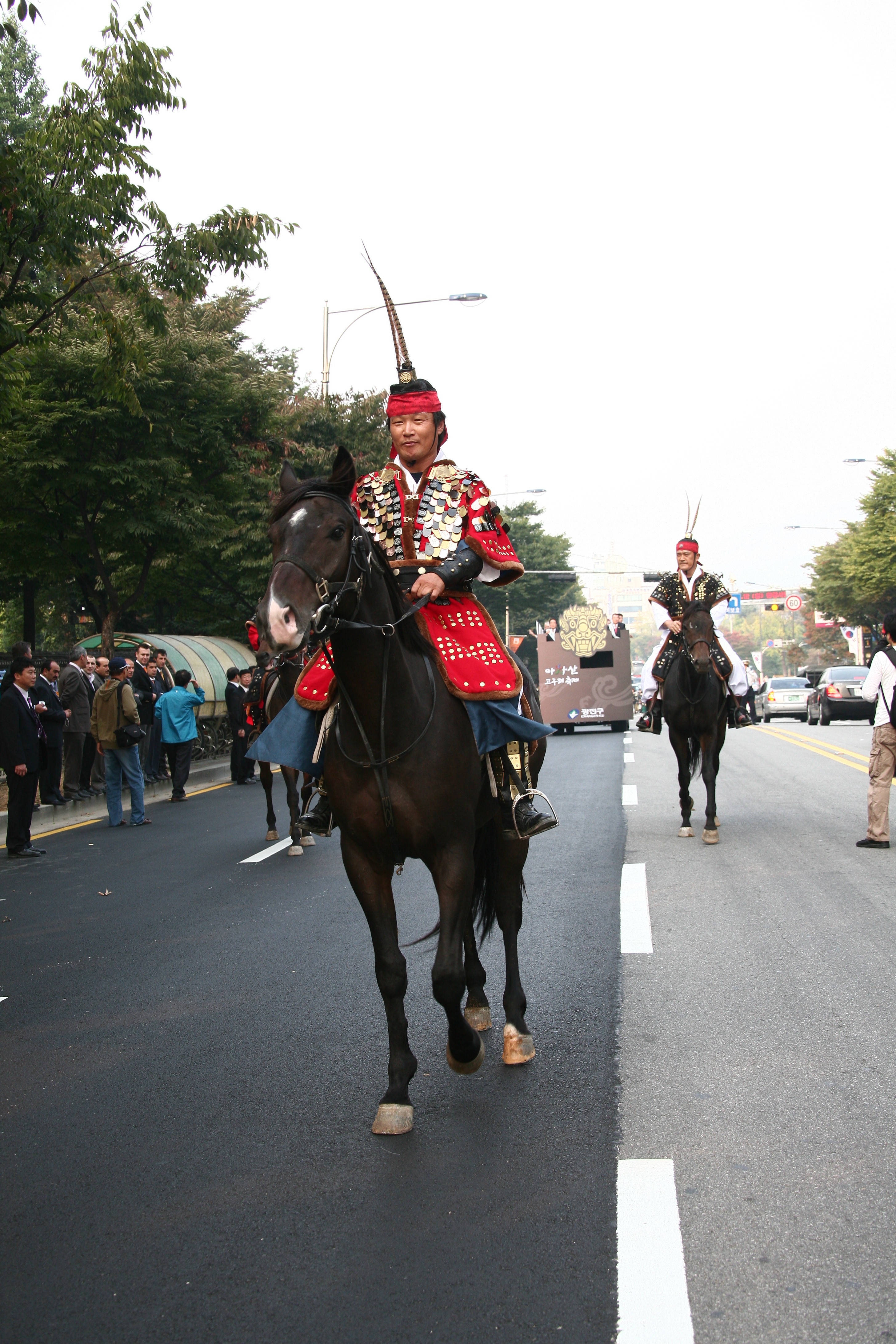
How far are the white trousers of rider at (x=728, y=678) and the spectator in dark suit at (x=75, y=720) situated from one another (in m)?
7.52

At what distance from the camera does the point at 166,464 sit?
2158cm

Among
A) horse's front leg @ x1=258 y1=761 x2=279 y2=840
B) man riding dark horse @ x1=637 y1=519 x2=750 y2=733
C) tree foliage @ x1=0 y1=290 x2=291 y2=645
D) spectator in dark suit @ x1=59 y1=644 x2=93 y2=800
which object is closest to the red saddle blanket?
man riding dark horse @ x1=637 y1=519 x2=750 y2=733

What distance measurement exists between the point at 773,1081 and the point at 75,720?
43.1ft

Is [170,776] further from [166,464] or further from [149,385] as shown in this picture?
[149,385]

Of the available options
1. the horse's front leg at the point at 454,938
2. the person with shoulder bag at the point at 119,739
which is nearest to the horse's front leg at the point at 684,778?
the person with shoulder bag at the point at 119,739

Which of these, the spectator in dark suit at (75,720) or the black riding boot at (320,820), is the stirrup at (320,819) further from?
the spectator in dark suit at (75,720)

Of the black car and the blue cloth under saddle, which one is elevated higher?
the blue cloth under saddle

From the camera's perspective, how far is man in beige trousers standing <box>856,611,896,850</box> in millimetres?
10594

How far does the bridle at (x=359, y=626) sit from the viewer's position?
3.83 m

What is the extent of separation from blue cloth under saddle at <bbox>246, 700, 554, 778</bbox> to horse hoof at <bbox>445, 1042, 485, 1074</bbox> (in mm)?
1180

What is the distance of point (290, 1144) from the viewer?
14.0 ft

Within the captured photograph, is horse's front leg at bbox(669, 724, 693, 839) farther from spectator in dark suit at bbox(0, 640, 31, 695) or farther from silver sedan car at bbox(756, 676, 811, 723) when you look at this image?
silver sedan car at bbox(756, 676, 811, 723)

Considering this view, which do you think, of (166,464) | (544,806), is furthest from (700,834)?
(166,464)

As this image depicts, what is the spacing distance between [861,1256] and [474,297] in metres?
25.1
